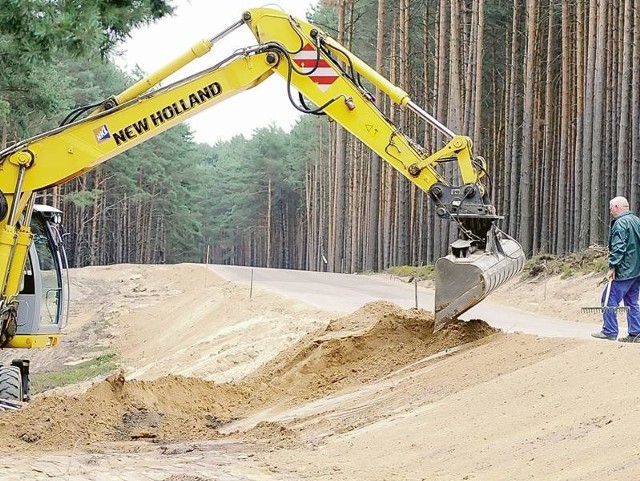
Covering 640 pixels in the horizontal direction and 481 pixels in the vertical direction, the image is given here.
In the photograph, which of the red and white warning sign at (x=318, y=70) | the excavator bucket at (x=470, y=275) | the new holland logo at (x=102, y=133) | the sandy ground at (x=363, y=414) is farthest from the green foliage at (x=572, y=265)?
the new holland logo at (x=102, y=133)

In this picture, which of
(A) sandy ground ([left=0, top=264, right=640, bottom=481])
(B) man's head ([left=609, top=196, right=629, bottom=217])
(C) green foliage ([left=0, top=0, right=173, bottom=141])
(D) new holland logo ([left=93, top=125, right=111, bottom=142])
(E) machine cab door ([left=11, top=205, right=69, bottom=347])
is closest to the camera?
(A) sandy ground ([left=0, top=264, right=640, bottom=481])

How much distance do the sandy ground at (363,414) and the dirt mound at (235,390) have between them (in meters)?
0.02

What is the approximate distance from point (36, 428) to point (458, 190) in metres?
5.24

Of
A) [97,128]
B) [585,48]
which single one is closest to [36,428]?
[97,128]

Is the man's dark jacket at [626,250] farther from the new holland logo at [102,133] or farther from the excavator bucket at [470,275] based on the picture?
the new holland logo at [102,133]

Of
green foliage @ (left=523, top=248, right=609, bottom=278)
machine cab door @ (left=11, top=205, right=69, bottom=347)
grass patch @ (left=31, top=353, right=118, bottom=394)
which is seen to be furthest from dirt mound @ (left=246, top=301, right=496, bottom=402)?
green foliage @ (left=523, top=248, right=609, bottom=278)

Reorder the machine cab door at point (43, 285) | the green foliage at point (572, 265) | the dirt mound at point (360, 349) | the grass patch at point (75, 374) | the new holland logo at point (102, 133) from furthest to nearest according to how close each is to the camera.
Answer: the green foliage at point (572, 265) → the grass patch at point (75, 374) → the machine cab door at point (43, 285) → the dirt mound at point (360, 349) → the new holland logo at point (102, 133)

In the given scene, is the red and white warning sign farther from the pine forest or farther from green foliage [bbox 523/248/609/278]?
green foliage [bbox 523/248/609/278]

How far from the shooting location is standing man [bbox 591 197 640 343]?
10281mm

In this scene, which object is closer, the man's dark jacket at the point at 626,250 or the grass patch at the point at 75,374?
the man's dark jacket at the point at 626,250

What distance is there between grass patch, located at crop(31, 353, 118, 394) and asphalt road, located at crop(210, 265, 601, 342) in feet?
13.1

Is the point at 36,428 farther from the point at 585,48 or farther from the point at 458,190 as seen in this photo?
the point at 585,48

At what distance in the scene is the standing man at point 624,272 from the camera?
1028 cm

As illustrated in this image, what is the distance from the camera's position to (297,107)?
10656 millimetres
